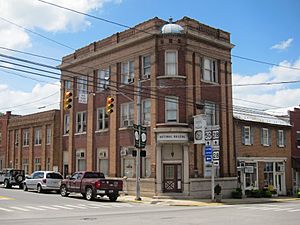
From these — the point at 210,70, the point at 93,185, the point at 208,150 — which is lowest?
the point at 93,185

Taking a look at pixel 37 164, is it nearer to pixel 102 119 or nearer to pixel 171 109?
pixel 102 119

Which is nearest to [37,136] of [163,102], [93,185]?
[163,102]

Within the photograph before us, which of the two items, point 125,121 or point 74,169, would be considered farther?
point 74,169

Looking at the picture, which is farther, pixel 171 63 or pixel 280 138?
pixel 280 138

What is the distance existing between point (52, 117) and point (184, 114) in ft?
58.8

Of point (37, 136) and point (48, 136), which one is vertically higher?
point (37, 136)

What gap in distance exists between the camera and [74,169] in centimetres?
3941

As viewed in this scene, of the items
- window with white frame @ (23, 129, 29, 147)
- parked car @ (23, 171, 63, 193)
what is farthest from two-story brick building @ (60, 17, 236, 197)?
window with white frame @ (23, 129, 29, 147)

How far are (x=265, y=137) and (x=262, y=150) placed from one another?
1.36 m

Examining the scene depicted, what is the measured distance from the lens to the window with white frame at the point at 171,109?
3105 centimetres

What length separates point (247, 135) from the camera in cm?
3684

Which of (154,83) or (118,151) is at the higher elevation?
(154,83)

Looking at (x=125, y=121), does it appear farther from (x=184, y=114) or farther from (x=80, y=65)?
(x=80, y=65)

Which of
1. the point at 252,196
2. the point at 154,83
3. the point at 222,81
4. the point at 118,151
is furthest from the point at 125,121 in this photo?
the point at 252,196
